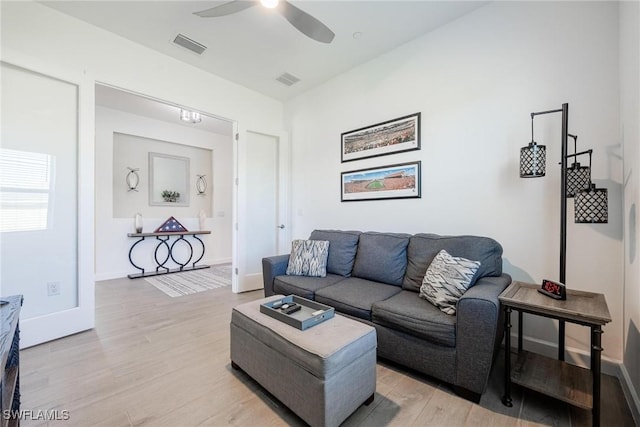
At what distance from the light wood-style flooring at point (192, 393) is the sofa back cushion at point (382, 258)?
0.76m

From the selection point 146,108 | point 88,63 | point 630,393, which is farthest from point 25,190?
point 630,393

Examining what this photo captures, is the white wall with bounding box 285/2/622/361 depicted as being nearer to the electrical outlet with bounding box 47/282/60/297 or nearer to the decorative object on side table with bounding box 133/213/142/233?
the electrical outlet with bounding box 47/282/60/297

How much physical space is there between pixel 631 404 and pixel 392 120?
9.08 feet

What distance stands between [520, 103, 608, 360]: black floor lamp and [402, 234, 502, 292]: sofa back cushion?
15.8 inches

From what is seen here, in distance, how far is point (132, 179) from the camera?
490cm

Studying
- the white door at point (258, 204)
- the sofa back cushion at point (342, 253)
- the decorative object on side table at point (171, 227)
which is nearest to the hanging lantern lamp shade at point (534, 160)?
the sofa back cushion at point (342, 253)

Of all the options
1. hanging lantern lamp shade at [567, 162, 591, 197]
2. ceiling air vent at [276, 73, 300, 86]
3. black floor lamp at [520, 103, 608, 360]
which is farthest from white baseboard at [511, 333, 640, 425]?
ceiling air vent at [276, 73, 300, 86]

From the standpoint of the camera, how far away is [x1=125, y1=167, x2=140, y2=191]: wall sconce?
4.86 metres

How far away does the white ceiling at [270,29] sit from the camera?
7.85ft

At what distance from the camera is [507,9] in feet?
7.38

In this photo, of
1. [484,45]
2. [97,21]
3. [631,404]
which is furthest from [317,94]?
[631,404]

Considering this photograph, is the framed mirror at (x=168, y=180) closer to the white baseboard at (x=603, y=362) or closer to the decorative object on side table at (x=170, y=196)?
the decorative object on side table at (x=170, y=196)

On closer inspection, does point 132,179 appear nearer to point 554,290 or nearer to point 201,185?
point 201,185

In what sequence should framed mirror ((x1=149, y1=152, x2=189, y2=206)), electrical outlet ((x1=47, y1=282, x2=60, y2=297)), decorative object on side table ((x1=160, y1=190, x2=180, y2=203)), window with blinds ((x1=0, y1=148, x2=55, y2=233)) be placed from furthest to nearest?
1. decorative object on side table ((x1=160, y1=190, x2=180, y2=203))
2. framed mirror ((x1=149, y1=152, x2=189, y2=206))
3. electrical outlet ((x1=47, y1=282, x2=60, y2=297))
4. window with blinds ((x1=0, y1=148, x2=55, y2=233))
